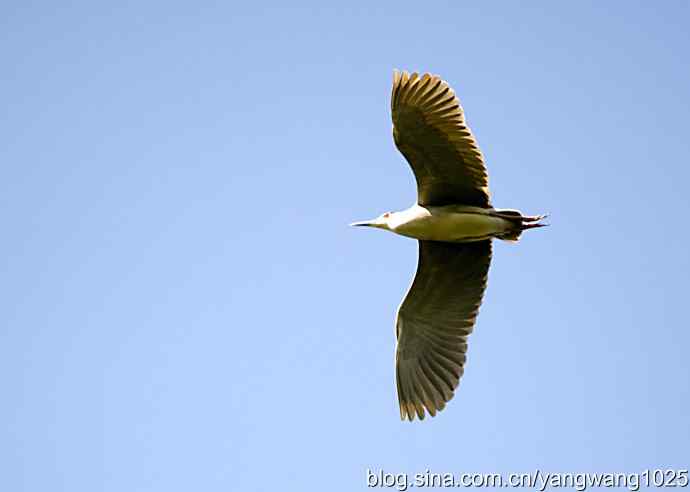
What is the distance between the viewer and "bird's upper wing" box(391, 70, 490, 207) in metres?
9.62

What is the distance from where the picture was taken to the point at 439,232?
10430 mm

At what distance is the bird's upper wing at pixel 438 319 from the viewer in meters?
10.8

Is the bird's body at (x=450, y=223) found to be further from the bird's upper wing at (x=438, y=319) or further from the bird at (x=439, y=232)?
the bird's upper wing at (x=438, y=319)

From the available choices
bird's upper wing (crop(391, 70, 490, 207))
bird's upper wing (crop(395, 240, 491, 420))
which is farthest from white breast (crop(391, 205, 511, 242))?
bird's upper wing (crop(395, 240, 491, 420))

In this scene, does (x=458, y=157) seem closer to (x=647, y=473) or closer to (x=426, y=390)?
(x=426, y=390)

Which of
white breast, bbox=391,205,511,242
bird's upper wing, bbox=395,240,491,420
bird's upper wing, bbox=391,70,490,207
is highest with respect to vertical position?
bird's upper wing, bbox=391,70,490,207

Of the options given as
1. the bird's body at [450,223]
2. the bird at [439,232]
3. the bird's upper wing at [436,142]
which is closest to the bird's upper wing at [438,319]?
the bird at [439,232]

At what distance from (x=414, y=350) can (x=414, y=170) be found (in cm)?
223

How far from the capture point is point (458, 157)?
9.97m

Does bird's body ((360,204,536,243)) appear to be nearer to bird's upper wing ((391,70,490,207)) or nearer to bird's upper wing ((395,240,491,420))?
bird's upper wing ((391,70,490,207))

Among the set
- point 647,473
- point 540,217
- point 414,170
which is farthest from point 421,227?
point 647,473

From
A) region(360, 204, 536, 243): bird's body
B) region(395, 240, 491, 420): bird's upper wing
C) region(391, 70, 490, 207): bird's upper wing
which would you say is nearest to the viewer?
region(391, 70, 490, 207): bird's upper wing

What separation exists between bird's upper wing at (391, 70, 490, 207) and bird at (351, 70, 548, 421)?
0.03 feet

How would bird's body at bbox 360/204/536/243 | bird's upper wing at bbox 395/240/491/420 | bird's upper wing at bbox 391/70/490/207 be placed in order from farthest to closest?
bird's upper wing at bbox 395/240/491/420 < bird's body at bbox 360/204/536/243 < bird's upper wing at bbox 391/70/490/207
